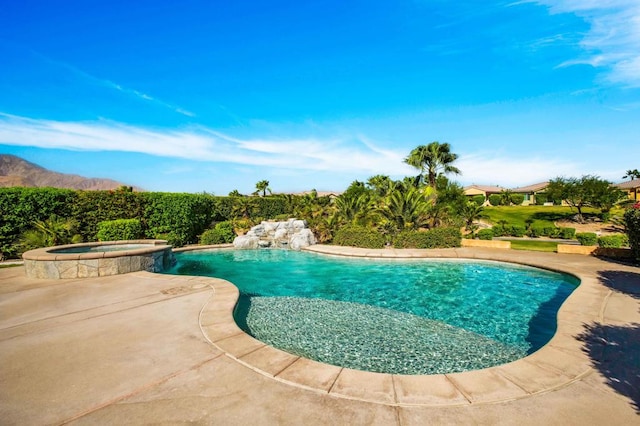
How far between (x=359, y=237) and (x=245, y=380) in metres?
14.6

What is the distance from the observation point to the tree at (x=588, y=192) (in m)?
30.0

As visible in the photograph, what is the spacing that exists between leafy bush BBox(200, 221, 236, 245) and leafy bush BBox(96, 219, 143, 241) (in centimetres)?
409

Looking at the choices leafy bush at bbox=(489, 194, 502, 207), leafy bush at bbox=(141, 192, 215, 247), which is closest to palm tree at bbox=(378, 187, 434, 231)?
leafy bush at bbox=(141, 192, 215, 247)

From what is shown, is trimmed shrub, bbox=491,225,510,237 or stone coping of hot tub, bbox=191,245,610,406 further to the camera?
trimmed shrub, bbox=491,225,510,237

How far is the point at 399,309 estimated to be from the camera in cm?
842

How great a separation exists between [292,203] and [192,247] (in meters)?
17.3

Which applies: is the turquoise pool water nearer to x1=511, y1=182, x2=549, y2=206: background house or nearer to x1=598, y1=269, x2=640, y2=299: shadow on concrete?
x1=598, y1=269, x2=640, y2=299: shadow on concrete

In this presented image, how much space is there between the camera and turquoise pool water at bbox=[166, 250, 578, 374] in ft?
18.5

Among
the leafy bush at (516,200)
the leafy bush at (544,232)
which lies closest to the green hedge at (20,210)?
the leafy bush at (544,232)

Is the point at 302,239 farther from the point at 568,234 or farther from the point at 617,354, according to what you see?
the point at 568,234

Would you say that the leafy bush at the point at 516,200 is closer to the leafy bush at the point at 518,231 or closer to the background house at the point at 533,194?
the background house at the point at 533,194

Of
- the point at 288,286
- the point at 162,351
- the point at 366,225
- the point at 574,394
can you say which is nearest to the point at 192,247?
the point at 288,286

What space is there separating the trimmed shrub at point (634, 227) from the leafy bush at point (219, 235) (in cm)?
2082

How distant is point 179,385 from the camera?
144 inches
